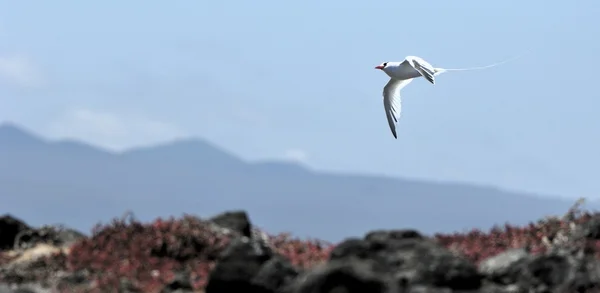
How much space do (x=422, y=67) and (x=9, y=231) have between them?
38.6 ft

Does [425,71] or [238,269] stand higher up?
[425,71]

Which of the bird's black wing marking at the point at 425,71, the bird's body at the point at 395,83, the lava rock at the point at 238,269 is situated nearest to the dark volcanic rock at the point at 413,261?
the lava rock at the point at 238,269

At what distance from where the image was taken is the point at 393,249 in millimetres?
17891

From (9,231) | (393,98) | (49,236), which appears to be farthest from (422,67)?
(9,231)

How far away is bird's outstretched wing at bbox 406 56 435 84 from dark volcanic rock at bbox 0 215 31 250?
10.6 meters

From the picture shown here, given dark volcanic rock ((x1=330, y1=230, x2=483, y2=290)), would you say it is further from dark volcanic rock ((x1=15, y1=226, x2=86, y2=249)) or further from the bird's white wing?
the bird's white wing

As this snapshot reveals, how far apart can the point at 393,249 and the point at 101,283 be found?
17.0ft

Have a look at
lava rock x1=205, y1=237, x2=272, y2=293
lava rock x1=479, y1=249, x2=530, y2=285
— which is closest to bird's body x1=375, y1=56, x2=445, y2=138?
lava rock x1=479, y1=249, x2=530, y2=285

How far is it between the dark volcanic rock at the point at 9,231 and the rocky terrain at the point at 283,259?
21mm

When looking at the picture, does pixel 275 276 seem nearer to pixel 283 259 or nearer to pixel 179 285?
pixel 283 259

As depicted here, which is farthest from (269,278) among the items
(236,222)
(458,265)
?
(236,222)

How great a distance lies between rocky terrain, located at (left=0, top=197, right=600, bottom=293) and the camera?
1705 cm

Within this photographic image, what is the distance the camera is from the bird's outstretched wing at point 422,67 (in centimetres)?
3020

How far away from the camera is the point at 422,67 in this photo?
31547 mm
